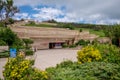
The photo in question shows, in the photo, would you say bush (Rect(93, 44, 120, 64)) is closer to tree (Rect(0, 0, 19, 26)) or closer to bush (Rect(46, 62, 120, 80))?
bush (Rect(46, 62, 120, 80))

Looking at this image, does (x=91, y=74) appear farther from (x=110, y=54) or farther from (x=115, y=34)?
(x=115, y=34)

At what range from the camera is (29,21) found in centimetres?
6000

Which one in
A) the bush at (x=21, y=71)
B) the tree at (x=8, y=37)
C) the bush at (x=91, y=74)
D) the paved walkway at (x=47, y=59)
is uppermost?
the bush at (x=21, y=71)

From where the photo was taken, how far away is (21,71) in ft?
34.8

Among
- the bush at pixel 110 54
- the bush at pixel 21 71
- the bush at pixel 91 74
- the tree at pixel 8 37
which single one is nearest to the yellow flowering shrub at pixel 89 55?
the bush at pixel 110 54

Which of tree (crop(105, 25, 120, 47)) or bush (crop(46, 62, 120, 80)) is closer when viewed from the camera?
bush (crop(46, 62, 120, 80))

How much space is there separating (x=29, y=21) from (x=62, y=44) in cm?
1112

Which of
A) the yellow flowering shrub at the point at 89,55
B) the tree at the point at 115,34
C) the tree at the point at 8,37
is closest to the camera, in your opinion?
the yellow flowering shrub at the point at 89,55

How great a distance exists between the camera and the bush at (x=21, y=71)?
408 inches

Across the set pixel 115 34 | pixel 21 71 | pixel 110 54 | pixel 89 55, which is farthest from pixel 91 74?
pixel 115 34

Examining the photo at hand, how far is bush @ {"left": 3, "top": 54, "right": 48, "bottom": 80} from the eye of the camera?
1035 cm

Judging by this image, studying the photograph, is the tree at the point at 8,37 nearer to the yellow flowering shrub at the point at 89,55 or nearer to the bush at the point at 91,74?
the yellow flowering shrub at the point at 89,55

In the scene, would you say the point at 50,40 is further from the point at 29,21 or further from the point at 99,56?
the point at 99,56

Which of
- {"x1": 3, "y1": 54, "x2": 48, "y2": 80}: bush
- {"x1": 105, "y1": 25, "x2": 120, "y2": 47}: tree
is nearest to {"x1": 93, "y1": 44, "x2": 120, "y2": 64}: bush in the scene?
{"x1": 3, "y1": 54, "x2": 48, "y2": 80}: bush
